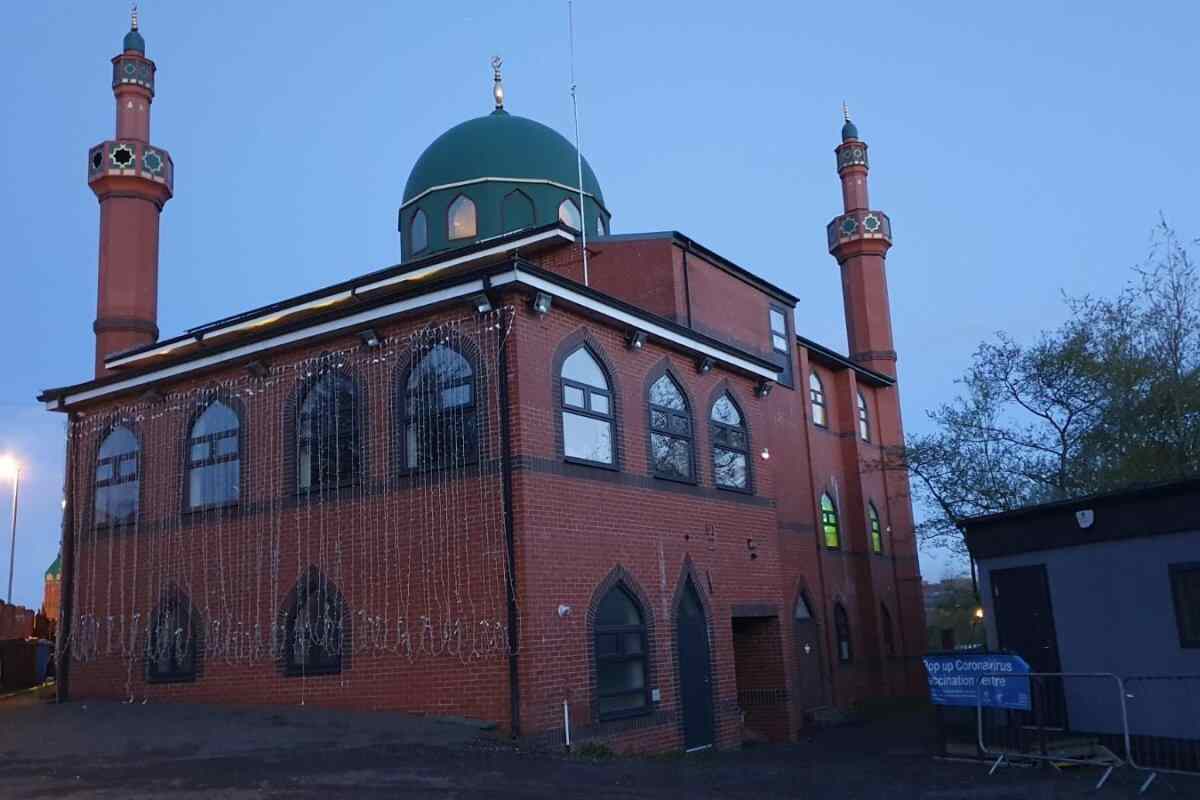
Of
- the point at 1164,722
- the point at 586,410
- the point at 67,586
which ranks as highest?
the point at 586,410

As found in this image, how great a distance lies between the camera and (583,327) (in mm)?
15914

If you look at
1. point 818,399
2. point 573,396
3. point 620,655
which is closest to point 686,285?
point 573,396

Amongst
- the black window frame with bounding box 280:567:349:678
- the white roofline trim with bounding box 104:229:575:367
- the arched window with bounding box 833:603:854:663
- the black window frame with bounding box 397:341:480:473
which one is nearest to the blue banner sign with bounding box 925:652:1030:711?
the black window frame with bounding box 397:341:480:473

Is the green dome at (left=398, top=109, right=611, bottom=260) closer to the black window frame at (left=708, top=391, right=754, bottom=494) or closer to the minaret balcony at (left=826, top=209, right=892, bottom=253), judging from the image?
the black window frame at (left=708, top=391, right=754, bottom=494)

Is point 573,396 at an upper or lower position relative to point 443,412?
upper

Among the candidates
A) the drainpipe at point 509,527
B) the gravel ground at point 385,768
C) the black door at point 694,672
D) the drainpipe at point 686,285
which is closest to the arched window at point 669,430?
the black door at point 694,672

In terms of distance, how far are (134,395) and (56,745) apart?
7433 millimetres

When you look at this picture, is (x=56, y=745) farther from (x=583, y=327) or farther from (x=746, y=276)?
(x=746, y=276)

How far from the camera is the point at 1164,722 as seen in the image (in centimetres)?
1334

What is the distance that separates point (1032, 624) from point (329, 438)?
10868 mm

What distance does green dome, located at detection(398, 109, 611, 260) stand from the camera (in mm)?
25484

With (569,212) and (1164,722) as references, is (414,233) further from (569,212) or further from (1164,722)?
(1164,722)

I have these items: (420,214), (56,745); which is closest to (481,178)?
Result: (420,214)

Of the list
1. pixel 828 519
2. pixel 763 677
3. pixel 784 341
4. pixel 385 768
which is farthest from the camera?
pixel 828 519
